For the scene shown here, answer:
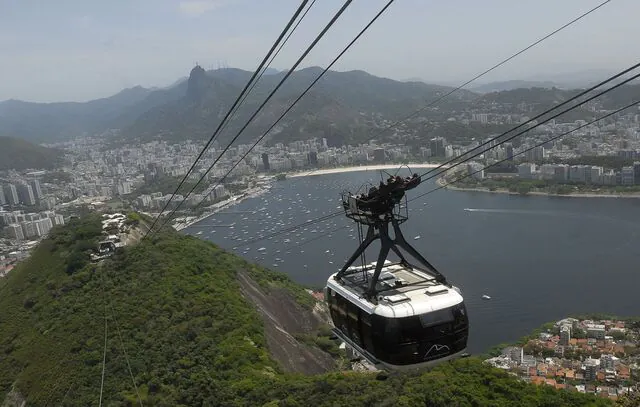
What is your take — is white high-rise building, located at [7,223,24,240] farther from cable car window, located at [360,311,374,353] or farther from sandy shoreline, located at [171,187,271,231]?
cable car window, located at [360,311,374,353]

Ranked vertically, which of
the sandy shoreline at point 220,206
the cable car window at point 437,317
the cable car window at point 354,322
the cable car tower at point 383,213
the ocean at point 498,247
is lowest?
the ocean at point 498,247

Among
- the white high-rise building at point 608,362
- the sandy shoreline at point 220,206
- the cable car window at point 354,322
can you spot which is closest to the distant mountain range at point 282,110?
the sandy shoreline at point 220,206

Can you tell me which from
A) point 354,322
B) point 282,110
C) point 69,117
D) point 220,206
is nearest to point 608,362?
point 354,322

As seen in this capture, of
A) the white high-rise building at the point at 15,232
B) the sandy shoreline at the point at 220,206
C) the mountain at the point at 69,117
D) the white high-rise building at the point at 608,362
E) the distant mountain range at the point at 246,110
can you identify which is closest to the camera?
the white high-rise building at the point at 608,362

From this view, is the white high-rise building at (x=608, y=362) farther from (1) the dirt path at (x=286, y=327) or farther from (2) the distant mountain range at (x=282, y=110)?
(2) the distant mountain range at (x=282, y=110)

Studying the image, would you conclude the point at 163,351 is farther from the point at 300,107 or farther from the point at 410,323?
the point at 300,107

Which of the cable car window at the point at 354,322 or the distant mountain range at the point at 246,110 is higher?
the distant mountain range at the point at 246,110

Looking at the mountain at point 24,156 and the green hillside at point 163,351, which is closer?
the green hillside at point 163,351

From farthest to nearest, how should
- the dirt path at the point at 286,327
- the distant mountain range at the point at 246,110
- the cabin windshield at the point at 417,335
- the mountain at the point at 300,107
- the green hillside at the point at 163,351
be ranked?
the distant mountain range at the point at 246,110 → the mountain at the point at 300,107 → the dirt path at the point at 286,327 → the green hillside at the point at 163,351 → the cabin windshield at the point at 417,335
